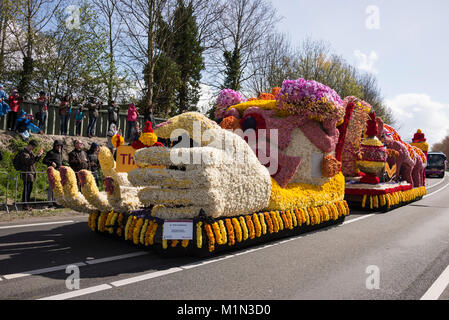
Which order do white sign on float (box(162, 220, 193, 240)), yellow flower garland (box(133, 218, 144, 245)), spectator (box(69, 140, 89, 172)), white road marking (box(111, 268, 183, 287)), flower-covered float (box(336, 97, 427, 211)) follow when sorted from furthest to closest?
flower-covered float (box(336, 97, 427, 211)), spectator (box(69, 140, 89, 172)), yellow flower garland (box(133, 218, 144, 245)), white sign on float (box(162, 220, 193, 240)), white road marking (box(111, 268, 183, 287))

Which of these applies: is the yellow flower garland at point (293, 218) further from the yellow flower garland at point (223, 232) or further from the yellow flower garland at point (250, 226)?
the yellow flower garland at point (223, 232)

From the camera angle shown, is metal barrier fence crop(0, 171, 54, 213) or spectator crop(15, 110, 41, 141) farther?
spectator crop(15, 110, 41, 141)

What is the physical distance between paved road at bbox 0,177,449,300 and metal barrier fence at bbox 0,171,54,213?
2039 mm

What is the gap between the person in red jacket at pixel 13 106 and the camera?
11.2 metres

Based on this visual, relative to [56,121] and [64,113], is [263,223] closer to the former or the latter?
[64,113]

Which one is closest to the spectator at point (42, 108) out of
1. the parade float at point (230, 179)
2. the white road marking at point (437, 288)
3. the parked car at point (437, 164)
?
the parade float at point (230, 179)

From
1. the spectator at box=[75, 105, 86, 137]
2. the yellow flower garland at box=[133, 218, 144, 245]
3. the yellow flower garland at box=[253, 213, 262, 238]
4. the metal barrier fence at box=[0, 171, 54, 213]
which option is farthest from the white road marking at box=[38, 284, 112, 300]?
the spectator at box=[75, 105, 86, 137]

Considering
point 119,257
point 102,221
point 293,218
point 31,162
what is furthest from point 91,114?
point 293,218

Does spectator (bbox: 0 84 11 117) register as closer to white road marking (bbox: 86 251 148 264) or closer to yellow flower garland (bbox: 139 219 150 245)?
white road marking (bbox: 86 251 148 264)

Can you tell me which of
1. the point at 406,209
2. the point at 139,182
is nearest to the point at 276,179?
the point at 139,182

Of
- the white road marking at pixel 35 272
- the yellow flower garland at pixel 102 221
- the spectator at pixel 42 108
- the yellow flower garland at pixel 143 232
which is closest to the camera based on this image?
the white road marking at pixel 35 272

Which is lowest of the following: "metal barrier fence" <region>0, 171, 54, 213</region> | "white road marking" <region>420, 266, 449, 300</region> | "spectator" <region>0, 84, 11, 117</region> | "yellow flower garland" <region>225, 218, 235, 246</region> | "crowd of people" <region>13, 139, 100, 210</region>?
"white road marking" <region>420, 266, 449, 300</region>

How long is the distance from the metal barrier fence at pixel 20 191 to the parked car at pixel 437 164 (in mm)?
34549

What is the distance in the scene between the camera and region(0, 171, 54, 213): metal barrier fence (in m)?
8.40
